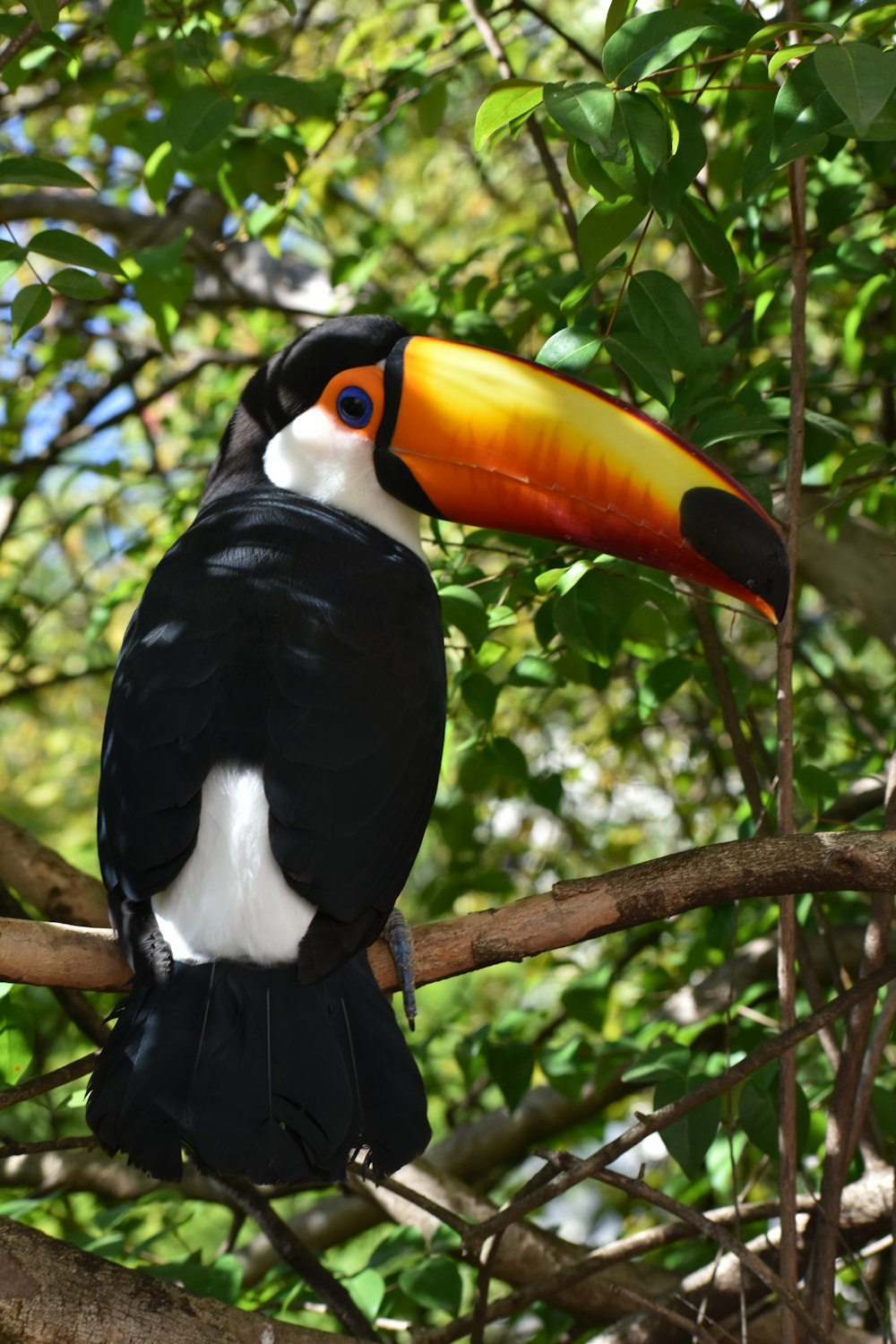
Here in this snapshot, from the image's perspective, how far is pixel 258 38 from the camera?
4465mm

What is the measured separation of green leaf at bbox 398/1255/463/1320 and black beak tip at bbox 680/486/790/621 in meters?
1.55

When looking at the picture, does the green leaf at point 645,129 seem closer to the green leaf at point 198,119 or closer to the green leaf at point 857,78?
the green leaf at point 857,78

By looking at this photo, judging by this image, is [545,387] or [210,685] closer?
[210,685]

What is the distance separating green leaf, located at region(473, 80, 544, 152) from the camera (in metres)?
2.38

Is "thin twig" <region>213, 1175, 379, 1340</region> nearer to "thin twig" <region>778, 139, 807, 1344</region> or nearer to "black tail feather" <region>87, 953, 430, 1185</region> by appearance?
"black tail feather" <region>87, 953, 430, 1185</region>

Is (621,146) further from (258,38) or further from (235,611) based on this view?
(258,38)

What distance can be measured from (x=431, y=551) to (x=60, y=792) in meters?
3.86

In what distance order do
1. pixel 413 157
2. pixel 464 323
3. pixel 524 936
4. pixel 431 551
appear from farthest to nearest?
pixel 413 157 → pixel 431 551 → pixel 464 323 → pixel 524 936

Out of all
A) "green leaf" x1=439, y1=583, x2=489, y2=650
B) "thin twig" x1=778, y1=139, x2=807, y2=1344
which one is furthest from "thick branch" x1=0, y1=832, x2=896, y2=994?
"green leaf" x1=439, y1=583, x2=489, y2=650

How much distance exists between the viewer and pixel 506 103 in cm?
240

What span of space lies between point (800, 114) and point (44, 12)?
1.38 m

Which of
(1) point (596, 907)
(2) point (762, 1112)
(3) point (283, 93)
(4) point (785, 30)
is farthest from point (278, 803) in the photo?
(3) point (283, 93)

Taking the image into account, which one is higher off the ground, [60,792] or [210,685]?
[210,685]

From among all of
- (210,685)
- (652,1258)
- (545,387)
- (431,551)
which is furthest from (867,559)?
(210,685)
